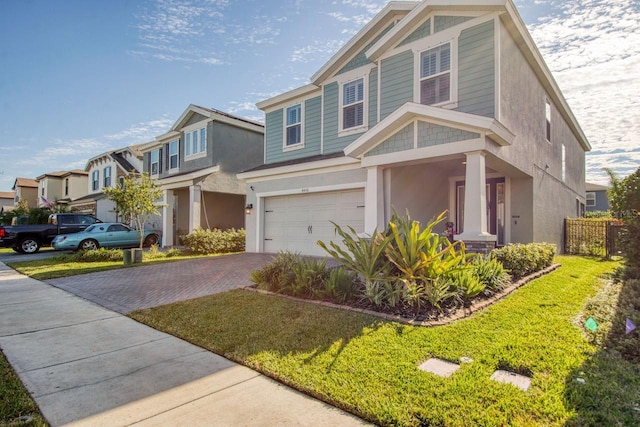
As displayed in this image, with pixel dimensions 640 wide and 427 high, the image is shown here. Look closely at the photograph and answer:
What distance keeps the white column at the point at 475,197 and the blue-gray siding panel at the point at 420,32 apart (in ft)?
13.5

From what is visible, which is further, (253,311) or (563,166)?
(563,166)

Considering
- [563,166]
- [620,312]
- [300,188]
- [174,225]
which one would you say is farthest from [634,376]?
[174,225]

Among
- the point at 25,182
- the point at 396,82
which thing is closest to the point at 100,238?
the point at 396,82

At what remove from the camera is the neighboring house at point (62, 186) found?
32500 mm

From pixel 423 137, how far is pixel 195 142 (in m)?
13.4

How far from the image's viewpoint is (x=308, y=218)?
12594 mm

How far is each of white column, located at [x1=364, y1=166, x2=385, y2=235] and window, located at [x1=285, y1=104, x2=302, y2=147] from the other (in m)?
4.93

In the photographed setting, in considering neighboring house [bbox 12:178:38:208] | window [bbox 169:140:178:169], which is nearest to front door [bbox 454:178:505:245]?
window [bbox 169:140:178:169]

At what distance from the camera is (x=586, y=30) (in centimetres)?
1041

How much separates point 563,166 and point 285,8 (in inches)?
526

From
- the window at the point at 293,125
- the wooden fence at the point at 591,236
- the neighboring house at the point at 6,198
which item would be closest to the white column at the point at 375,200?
the window at the point at 293,125

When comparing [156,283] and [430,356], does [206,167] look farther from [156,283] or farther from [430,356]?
[430,356]

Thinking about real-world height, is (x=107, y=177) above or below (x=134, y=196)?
above

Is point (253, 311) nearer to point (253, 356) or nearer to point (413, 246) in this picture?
point (253, 356)
